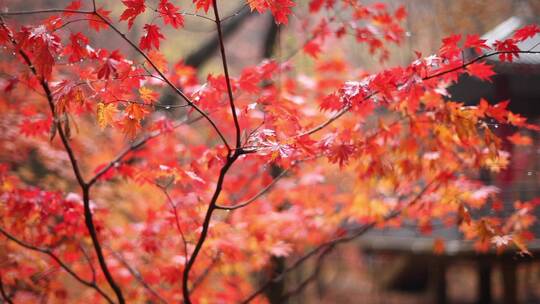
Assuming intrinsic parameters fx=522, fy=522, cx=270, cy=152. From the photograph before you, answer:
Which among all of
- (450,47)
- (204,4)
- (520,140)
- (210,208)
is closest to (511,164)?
(520,140)

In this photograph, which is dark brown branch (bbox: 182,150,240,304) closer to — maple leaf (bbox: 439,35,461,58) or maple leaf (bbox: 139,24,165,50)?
maple leaf (bbox: 139,24,165,50)

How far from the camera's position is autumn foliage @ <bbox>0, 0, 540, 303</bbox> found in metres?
3.23

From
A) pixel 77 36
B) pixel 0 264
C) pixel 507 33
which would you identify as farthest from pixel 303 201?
pixel 77 36

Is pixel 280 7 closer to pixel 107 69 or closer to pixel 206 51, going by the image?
pixel 107 69

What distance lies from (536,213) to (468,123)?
3.12 metres

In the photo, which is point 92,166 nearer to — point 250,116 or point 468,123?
point 250,116

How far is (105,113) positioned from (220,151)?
103 cm

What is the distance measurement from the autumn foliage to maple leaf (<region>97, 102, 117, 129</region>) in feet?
0.03

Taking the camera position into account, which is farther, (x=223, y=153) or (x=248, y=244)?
(x=248, y=244)

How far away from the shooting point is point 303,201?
661 centimetres

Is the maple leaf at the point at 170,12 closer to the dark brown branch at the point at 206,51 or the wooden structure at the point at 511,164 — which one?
the wooden structure at the point at 511,164

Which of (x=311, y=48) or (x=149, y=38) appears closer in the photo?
(x=149, y=38)

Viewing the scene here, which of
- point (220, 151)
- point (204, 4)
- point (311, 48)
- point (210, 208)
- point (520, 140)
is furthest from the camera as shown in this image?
point (311, 48)

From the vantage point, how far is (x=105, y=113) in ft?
10.2
